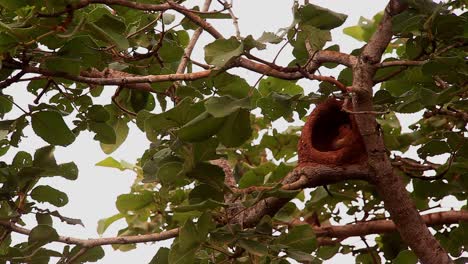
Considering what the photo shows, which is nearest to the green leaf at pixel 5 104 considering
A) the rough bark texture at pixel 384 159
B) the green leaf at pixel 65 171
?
the green leaf at pixel 65 171

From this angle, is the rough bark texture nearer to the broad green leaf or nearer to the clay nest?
the clay nest

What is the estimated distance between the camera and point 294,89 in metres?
1.18

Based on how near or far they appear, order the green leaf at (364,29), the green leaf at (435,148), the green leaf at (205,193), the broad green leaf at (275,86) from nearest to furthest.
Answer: the green leaf at (205,193), the green leaf at (435,148), the broad green leaf at (275,86), the green leaf at (364,29)

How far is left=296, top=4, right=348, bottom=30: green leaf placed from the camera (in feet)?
2.63

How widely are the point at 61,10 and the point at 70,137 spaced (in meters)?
0.24

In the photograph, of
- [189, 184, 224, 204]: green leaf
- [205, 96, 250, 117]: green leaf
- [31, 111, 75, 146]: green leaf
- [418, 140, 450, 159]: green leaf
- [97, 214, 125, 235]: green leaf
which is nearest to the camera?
[205, 96, 250, 117]: green leaf

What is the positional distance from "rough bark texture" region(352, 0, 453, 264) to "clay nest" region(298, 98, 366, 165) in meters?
0.03

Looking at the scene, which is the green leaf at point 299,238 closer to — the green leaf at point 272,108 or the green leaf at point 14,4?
the green leaf at point 272,108

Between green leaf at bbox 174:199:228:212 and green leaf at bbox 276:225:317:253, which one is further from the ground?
green leaf at bbox 276:225:317:253

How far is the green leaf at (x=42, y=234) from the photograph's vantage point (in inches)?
35.6

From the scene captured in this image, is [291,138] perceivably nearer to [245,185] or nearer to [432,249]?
[245,185]

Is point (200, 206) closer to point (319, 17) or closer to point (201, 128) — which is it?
point (201, 128)

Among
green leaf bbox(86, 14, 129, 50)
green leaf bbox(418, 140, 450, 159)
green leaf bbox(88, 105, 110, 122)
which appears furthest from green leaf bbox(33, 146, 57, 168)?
green leaf bbox(418, 140, 450, 159)

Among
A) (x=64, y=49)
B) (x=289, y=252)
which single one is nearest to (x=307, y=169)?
(x=289, y=252)
